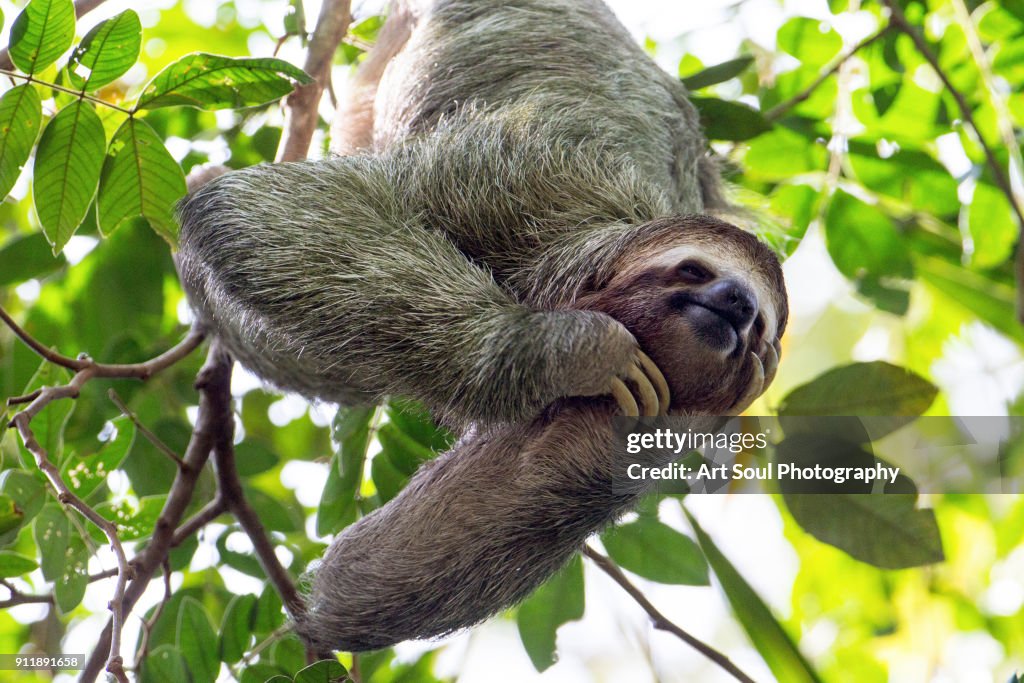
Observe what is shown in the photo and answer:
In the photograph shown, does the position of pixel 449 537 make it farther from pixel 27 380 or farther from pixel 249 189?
pixel 27 380

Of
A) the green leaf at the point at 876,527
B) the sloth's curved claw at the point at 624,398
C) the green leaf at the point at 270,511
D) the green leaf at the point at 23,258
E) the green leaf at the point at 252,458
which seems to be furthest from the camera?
the green leaf at the point at 270,511

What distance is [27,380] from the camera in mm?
3629

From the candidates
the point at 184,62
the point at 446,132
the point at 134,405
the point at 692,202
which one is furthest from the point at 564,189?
the point at 134,405

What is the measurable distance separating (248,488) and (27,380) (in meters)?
0.99

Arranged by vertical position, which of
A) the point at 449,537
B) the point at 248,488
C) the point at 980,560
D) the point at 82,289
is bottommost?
the point at 980,560

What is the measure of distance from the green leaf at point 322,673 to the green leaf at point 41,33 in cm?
200

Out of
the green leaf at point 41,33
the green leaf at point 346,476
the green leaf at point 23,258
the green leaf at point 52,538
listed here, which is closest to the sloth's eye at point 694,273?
the green leaf at point 346,476

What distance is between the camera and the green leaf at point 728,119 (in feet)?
14.8

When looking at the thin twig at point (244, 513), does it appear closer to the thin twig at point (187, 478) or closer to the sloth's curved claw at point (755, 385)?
the thin twig at point (187, 478)

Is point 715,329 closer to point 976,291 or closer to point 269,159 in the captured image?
point 269,159

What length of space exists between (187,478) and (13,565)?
0.65 m

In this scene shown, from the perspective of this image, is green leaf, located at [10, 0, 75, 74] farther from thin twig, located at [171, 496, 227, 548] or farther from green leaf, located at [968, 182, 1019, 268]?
green leaf, located at [968, 182, 1019, 268]

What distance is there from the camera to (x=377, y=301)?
A: 8.50 feet

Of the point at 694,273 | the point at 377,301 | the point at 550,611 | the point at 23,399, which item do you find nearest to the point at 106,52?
the point at 23,399
